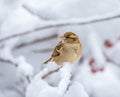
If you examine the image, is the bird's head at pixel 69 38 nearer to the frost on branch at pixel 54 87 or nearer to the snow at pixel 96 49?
the frost on branch at pixel 54 87

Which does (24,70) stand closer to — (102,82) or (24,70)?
(24,70)

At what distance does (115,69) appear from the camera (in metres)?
3.12

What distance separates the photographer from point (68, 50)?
1152 millimetres

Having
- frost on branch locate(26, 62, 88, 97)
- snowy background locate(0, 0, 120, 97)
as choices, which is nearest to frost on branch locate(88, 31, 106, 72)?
snowy background locate(0, 0, 120, 97)

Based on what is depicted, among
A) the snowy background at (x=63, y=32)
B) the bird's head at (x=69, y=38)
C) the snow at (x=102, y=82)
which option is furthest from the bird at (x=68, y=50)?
the snow at (x=102, y=82)

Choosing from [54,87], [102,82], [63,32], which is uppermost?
[54,87]

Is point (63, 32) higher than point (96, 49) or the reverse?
higher

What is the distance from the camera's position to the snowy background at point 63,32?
2.54 meters

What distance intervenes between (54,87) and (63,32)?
138 centimetres

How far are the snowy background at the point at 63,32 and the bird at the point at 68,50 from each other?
0.93 metres

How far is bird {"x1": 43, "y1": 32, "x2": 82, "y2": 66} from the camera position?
114 cm

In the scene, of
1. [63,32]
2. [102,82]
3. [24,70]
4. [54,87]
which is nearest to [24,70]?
[24,70]

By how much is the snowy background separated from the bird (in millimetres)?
935

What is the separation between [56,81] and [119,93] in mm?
1866
